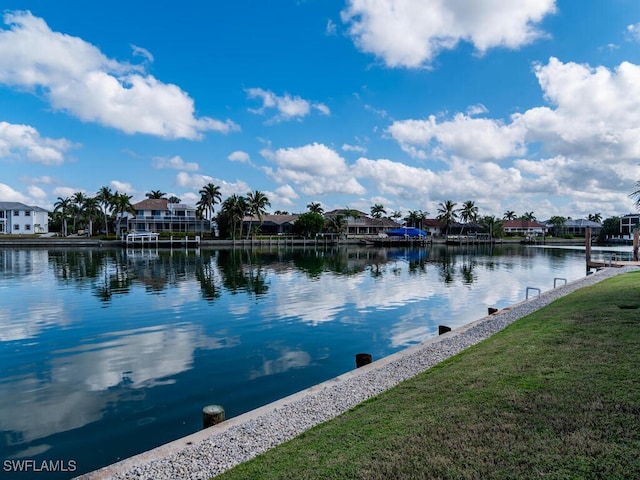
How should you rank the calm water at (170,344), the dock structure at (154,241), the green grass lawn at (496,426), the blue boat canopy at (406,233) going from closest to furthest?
the green grass lawn at (496,426)
the calm water at (170,344)
the dock structure at (154,241)
the blue boat canopy at (406,233)

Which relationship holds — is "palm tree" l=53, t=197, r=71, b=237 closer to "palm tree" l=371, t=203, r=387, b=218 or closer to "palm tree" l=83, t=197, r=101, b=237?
"palm tree" l=83, t=197, r=101, b=237

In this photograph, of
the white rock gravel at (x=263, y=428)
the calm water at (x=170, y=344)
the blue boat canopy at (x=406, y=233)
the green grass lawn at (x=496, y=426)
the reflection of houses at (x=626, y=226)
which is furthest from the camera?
the reflection of houses at (x=626, y=226)

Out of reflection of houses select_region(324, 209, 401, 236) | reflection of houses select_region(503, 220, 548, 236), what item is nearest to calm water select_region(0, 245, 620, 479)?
reflection of houses select_region(324, 209, 401, 236)

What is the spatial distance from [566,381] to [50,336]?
18066mm

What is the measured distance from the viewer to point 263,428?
280 inches

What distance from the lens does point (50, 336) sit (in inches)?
659

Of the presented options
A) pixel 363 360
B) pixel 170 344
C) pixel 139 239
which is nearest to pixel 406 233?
pixel 139 239

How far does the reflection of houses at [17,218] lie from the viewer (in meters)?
105

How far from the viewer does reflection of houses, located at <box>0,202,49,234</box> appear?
105 meters

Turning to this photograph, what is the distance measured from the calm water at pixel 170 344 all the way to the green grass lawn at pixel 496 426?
4.19 meters

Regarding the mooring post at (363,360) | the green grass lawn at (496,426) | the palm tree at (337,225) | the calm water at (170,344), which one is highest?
the palm tree at (337,225)

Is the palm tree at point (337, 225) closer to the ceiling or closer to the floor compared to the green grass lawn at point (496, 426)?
closer to the ceiling

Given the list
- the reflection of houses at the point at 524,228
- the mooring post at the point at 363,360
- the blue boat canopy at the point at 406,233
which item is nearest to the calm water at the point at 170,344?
the mooring post at the point at 363,360

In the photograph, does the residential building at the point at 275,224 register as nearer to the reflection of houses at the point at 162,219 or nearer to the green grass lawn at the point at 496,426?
the reflection of houses at the point at 162,219
